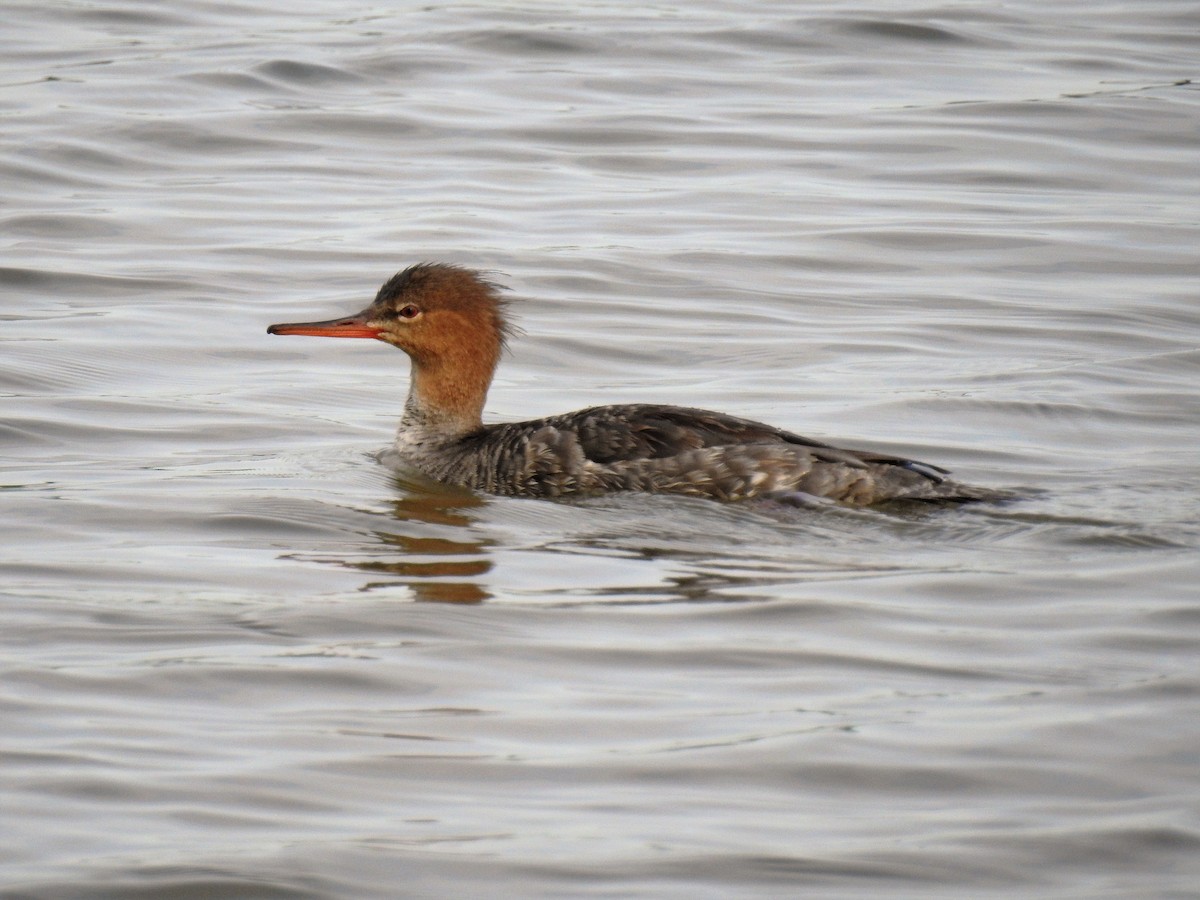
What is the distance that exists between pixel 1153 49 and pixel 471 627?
541 inches

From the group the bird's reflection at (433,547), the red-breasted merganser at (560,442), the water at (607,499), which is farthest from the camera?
the red-breasted merganser at (560,442)

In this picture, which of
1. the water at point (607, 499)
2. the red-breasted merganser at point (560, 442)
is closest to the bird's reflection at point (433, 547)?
the water at point (607, 499)

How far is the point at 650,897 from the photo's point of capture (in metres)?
4.20

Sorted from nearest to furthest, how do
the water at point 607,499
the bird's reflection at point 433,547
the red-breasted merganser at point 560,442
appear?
the water at point 607,499
the bird's reflection at point 433,547
the red-breasted merganser at point 560,442

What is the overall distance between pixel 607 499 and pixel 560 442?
1.06ft

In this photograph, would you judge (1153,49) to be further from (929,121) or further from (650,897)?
(650,897)

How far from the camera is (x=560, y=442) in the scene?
7816mm

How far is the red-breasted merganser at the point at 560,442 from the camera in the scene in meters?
7.47

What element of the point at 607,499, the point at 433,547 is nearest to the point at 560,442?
the point at 607,499

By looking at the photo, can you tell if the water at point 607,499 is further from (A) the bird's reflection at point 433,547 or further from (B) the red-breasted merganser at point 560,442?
(B) the red-breasted merganser at point 560,442

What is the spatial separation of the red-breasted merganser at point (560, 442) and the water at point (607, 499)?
173 millimetres

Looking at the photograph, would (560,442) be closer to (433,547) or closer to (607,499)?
(607,499)

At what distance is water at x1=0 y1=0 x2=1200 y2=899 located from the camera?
461cm

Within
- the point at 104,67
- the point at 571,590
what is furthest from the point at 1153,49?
the point at 571,590
